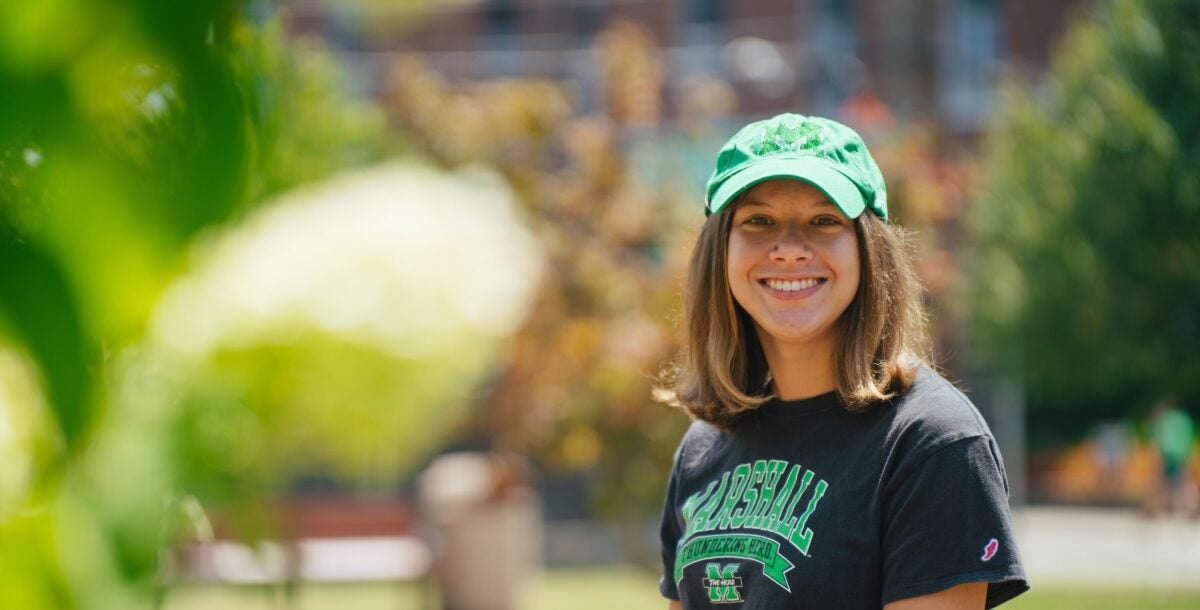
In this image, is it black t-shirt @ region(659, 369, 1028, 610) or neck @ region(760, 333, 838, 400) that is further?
neck @ region(760, 333, 838, 400)

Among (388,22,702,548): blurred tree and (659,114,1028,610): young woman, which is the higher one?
(388,22,702,548): blurred tree

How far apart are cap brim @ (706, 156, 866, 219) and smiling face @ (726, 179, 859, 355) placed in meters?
0.04

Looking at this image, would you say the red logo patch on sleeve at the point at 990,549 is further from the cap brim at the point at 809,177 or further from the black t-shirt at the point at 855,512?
the cap brim at the point at 809,177

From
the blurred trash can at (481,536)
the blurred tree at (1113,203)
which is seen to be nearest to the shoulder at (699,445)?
the blurred tree at (1113,203)

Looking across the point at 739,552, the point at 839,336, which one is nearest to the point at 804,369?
the point at 839,336

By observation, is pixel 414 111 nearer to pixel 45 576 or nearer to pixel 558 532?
pixel 558 532

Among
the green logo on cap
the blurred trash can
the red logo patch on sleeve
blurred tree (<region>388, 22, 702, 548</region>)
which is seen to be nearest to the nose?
the green logo on cap

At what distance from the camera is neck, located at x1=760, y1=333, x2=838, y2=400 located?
2279 millimetres

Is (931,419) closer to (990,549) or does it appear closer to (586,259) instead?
(990,549)

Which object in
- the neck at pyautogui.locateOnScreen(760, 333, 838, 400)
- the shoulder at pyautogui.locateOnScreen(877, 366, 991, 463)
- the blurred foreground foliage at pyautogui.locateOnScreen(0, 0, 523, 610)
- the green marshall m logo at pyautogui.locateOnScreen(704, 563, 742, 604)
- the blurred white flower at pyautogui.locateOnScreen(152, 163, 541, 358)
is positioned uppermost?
the neck at pyautogui.locateOnScreen(760, 333, 838, 400)

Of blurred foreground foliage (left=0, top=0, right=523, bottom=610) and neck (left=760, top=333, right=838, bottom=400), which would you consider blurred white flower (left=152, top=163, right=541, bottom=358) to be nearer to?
blurred foreground foliage (left=0, top=0, right=523, bottom=610)

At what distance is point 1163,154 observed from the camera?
637 cm

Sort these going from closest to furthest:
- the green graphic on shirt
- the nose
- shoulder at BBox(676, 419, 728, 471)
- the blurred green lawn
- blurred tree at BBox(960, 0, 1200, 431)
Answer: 1. the green graphic on shirt
2. the nose
3. shoulder at BBox(676, 419, 728, 471)
4. blurred tree at BBox(960, 0, 1200, 431)
5. the blurred green lawn

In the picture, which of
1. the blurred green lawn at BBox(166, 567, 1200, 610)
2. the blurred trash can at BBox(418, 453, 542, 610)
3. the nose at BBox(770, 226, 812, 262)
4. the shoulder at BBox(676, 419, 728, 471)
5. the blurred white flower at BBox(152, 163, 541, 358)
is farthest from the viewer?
the blurred trash can at BBox(418, 453, 542, 610)
